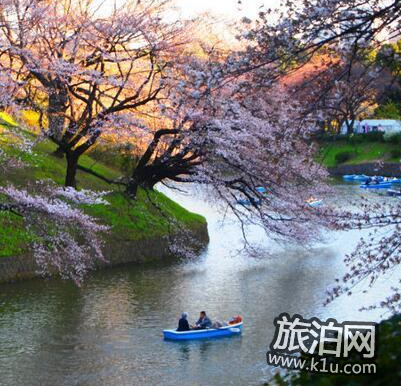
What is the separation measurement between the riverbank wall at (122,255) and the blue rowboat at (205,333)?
565cm

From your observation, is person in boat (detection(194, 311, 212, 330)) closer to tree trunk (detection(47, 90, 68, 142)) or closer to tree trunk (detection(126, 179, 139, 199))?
tree trunk (detection(47, 90, 68, 142))

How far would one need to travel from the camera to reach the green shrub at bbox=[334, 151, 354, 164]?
56312 millimetres

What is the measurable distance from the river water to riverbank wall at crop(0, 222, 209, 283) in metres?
0.45

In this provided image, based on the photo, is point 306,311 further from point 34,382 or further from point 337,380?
point 337,380

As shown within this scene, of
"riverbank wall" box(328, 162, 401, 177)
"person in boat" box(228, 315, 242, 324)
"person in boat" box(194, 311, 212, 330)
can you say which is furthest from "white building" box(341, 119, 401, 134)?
"person in boat" box(194, 311, 212, 330)

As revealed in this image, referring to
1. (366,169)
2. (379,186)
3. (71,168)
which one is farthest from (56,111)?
(366,169)

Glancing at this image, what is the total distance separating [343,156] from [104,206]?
34343 mm

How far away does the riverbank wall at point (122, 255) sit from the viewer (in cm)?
2038

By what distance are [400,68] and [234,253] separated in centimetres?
1800

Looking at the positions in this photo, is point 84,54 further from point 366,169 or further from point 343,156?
point 343,156

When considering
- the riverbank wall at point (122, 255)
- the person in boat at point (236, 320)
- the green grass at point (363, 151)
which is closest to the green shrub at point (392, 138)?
the green grass at point (363, 151)

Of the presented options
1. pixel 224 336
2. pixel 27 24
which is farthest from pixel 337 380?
pixel 27 24

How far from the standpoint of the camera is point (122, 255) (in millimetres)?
23672

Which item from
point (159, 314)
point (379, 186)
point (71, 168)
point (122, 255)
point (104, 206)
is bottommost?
point (159, 314)
